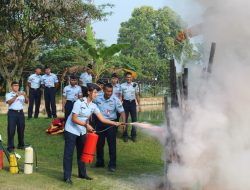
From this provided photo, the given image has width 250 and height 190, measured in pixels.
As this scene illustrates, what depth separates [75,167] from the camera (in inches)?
370

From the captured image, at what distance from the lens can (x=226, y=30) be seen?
717cm

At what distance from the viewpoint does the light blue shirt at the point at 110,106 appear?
9477mm

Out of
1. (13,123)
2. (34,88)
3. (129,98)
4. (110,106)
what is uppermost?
(34,88)

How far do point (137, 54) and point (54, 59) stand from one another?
59.0 ft

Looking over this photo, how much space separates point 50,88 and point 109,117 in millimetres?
5138

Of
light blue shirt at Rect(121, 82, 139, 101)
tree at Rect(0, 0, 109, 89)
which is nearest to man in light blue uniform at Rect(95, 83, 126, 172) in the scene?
light blue shirt at Rect(121, 82, 139, 101)

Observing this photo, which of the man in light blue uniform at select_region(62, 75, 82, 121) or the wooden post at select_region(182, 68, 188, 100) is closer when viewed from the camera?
the wooden post at select_region(182, 68, 188, 100)

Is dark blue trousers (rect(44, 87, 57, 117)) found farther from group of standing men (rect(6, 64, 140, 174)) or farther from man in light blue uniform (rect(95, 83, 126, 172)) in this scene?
man in light blue uniform (rect(95, 83, 126, 172))

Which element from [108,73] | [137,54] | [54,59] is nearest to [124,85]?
[108,73]

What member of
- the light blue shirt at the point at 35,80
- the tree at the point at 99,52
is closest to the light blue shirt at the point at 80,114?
the light blue shirt at the point at 35,80

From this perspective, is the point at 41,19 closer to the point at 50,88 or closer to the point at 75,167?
the point at 50,88

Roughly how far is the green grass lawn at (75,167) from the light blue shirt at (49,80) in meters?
1.15

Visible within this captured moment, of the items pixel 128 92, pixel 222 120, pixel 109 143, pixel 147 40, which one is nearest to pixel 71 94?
pixel 128 92

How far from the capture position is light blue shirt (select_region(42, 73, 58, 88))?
14016mm
